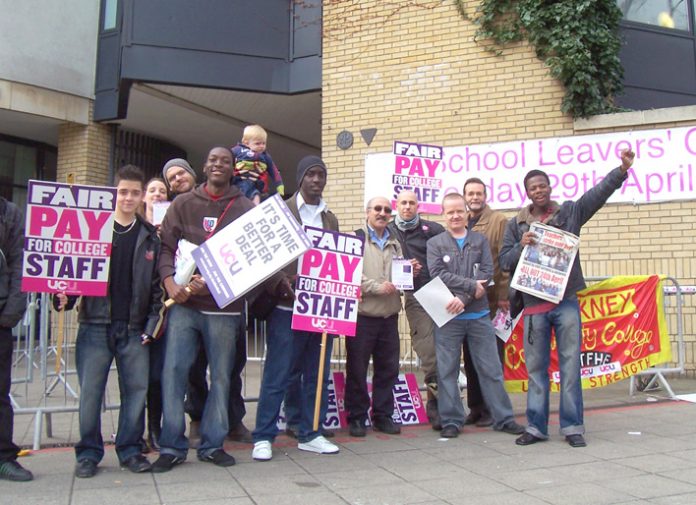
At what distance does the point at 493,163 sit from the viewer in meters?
8.69

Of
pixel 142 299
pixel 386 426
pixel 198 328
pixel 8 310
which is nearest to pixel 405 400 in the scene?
pixel 386 426

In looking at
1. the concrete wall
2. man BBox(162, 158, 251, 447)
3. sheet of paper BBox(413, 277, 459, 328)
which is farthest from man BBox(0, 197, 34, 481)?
the concrete wall

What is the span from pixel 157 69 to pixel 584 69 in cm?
699

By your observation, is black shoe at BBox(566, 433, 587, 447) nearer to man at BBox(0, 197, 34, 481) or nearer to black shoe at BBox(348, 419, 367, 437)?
black shoe at BBox(348, 419, 367, 437)

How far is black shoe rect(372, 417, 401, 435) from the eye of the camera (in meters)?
5.27

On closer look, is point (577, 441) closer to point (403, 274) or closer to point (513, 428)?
point (513, 428)

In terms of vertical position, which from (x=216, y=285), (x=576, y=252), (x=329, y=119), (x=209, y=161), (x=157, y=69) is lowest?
(x=216, y=285)

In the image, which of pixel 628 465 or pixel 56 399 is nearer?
pixel 628 465

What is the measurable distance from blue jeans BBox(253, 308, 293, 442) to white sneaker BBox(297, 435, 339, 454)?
28cm

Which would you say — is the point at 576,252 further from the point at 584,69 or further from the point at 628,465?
the point at 584,69

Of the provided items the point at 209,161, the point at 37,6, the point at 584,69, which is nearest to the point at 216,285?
the point at 209,161

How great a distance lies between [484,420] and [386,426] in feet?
3.05

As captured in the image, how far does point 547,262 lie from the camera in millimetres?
4906

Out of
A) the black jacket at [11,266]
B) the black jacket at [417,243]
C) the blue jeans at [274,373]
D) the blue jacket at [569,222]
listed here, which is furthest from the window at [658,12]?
the black jacket at [11,266]
